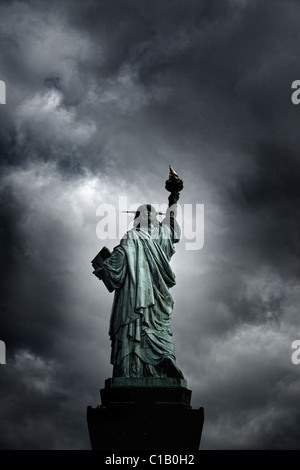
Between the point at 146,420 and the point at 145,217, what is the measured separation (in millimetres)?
7296

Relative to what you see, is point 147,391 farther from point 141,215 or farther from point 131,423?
point 141,215

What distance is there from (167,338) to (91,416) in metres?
3.44

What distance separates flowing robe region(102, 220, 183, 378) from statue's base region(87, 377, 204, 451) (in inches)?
30.6

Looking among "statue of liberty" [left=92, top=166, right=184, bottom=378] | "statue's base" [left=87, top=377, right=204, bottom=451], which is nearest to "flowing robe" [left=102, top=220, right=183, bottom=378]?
"statue of liberty" [left=92, top=166, right=184, bottom=378]

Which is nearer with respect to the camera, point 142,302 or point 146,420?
point 146,420

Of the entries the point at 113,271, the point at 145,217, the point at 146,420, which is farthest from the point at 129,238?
the point at 146,420

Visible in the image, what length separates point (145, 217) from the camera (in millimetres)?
20484

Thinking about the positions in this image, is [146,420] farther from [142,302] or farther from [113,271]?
[113,271]

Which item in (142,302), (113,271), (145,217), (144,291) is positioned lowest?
(142,302)

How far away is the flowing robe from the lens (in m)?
17.5

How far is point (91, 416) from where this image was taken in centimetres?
1636
